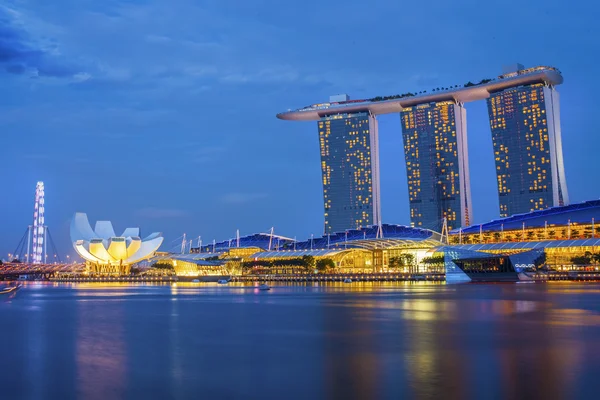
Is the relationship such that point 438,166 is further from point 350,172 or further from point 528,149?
point 350,172

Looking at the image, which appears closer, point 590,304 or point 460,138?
point 590,304

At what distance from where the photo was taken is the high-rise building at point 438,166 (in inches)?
5925

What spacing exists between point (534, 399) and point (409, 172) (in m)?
146

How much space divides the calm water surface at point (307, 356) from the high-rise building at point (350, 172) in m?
128

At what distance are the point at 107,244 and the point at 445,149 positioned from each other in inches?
2941

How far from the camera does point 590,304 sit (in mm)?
38844

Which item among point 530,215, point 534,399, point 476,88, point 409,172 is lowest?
point 534,399

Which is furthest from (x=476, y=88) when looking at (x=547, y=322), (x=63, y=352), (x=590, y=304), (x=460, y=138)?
(x=63, y=352)

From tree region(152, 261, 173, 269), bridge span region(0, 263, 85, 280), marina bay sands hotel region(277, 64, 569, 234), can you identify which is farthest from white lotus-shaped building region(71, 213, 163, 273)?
marina bay sands hotel region(277, 64, 569, 234)

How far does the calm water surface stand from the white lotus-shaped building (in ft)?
327

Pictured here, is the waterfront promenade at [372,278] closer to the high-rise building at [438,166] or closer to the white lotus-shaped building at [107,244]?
the white lotus-shaped building at [107,244]

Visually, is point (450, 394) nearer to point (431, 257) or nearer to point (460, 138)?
point (431, 257)

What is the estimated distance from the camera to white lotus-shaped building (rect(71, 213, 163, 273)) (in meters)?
130

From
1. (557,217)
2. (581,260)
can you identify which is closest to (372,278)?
(581,260)
